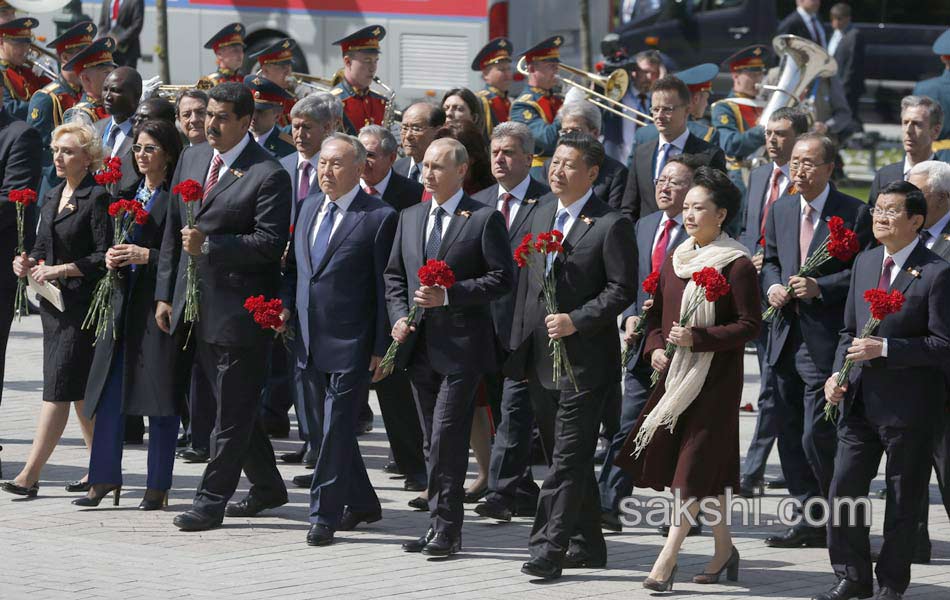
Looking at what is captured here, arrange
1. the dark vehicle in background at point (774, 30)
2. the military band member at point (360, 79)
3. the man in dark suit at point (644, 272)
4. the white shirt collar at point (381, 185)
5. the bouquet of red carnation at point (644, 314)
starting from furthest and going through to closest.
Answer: the dark vehicle in background at point (774, 30), the military band member at point (360, 79), the white shirt collar at point (381, 185), the man in dark suit at point (644, 272), the bouquet of red carnation at point (644, 314)

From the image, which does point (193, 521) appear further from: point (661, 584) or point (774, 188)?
point (774, 188)

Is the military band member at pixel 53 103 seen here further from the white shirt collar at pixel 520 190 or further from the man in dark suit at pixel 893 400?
the man in dark suit at pixel 893 400

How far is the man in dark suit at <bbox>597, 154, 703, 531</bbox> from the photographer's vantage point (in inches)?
353

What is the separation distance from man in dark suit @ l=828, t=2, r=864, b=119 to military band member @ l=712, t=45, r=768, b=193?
8213 millimetres

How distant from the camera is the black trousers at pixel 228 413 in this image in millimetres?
8797

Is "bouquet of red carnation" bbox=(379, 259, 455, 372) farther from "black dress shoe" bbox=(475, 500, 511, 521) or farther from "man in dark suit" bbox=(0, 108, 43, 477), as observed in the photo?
"man in dark suit" bbox=(0, 108, 43, 477)

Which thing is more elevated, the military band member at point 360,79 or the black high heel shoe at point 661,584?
the military band member at point 360,79

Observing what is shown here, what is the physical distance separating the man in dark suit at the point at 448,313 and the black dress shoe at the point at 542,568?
517 mm

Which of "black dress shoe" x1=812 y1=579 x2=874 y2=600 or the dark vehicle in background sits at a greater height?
the dark vehicle in background

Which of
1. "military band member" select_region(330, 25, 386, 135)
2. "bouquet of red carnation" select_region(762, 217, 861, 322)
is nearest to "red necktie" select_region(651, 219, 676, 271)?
"bouquet of red carnation" select_region(762, 217, 861, 322)

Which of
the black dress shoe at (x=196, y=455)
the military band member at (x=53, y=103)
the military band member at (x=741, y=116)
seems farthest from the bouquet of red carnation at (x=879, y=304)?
the military band member at (x=53, y=103)

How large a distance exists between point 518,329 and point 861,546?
1.94 metres

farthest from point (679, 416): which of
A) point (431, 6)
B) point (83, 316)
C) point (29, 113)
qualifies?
point (431, 6)

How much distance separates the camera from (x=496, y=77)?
14375mm
